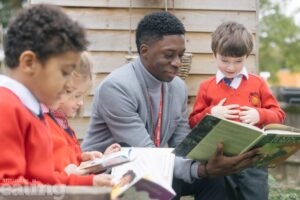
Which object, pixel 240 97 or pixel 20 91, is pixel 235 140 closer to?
pixel 240 97

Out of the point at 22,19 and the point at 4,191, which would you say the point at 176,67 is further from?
the point at 4,191

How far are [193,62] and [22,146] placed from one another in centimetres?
309

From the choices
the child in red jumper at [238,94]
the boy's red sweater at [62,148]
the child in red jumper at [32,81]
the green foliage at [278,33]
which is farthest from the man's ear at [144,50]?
the green foliage at [278,33]

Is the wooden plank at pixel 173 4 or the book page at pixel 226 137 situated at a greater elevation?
the wooden plank at pixel 173 4

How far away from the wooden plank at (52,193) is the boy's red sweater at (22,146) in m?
0.17

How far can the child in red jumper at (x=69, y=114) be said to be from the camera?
2668 millimetres

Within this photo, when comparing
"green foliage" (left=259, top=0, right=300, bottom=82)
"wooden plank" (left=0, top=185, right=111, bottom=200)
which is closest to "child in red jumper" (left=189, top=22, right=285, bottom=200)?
"wooden plank" (left=0, top=185, right=111, bottom=200)

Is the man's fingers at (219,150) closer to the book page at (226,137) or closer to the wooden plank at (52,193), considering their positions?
the book page at (226,137)

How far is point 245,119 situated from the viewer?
346 cm

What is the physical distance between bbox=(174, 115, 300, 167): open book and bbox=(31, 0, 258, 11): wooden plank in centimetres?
202

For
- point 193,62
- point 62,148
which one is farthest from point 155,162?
point 193,62

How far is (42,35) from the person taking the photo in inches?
81.5

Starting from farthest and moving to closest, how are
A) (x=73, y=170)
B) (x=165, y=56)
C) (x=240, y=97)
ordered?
(x=240, y=97)
(x=165, y=56)
(x=73, y=170)

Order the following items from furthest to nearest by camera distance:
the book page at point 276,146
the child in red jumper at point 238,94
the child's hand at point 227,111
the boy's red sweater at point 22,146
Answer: the child in red jumper at point 238,94
the child's hand at point 227,111
the book page at point 276,146
the boy's red sweater at point 22,146
